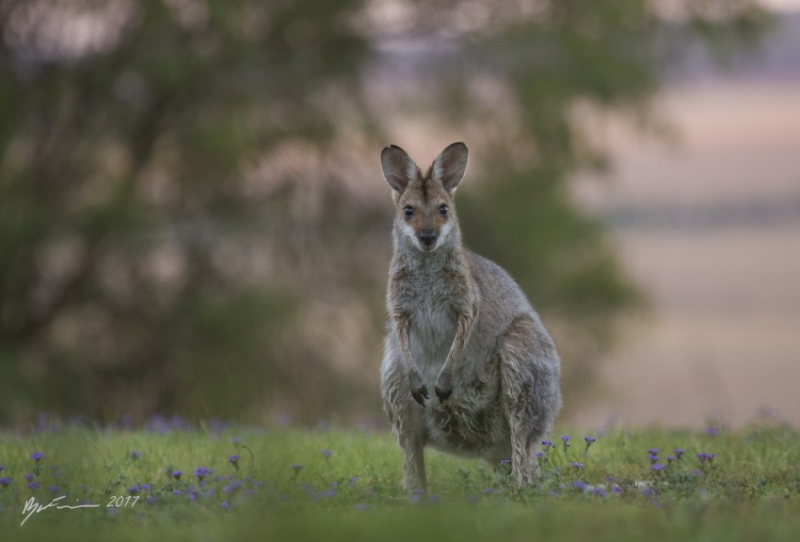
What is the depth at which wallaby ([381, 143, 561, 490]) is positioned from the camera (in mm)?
7523

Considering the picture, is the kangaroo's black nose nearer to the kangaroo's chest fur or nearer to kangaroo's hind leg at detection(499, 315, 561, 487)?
the kangaroo's chest fur

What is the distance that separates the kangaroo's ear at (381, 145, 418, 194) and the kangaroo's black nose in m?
0.58

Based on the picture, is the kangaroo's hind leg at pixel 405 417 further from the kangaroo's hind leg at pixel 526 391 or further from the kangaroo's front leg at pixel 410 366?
the kangaroo's hind leg at pixel 526 391

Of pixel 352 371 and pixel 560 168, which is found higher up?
pixel 560 168

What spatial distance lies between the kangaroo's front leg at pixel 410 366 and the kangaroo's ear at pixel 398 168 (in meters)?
1.02

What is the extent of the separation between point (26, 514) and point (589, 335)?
18493mm

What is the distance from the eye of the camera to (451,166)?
8.24 metres

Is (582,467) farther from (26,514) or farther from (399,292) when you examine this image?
(26,514)

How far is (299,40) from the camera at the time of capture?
784 inches

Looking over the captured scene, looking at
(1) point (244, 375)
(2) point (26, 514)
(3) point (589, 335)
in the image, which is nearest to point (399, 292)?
(2) point (26, 514)

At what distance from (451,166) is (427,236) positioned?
72 centimetres
